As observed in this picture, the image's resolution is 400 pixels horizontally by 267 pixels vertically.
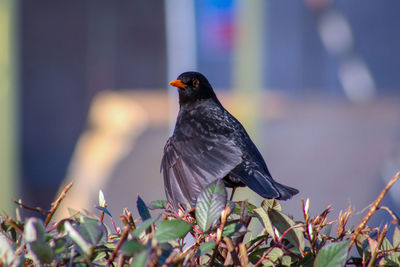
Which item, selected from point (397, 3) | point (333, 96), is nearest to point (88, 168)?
point (333, 96)

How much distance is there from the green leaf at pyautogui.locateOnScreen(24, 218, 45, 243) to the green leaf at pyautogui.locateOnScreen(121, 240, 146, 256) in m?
0.20

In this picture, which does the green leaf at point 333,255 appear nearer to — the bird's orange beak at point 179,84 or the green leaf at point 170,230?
the green leaf at point 170,230

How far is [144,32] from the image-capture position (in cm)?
1268

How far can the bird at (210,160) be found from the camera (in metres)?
3.08

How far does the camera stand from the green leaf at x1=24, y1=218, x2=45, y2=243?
1324 mm

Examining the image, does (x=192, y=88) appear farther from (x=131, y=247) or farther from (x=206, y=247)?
(x=131, y=247)

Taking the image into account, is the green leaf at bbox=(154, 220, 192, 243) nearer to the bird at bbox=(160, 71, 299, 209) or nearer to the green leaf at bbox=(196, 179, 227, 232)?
the green leaf at bbox=(196, 179, 227, 232)

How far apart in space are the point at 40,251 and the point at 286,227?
0.61 m

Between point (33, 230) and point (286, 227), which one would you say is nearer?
point (33, 230)

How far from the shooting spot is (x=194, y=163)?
3281 mm

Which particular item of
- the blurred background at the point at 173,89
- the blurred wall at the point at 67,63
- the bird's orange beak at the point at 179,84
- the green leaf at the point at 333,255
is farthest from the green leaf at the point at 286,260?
the blurred wall at the point at 67,63

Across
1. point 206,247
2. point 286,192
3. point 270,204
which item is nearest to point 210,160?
point 286,192

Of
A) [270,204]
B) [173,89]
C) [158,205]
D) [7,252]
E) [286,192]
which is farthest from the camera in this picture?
[173,89]

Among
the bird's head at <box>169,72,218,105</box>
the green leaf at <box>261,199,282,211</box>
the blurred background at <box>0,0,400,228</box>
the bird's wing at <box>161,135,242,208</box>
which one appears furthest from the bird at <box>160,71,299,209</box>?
the blurred background at <box>0,0,400,228</box>
